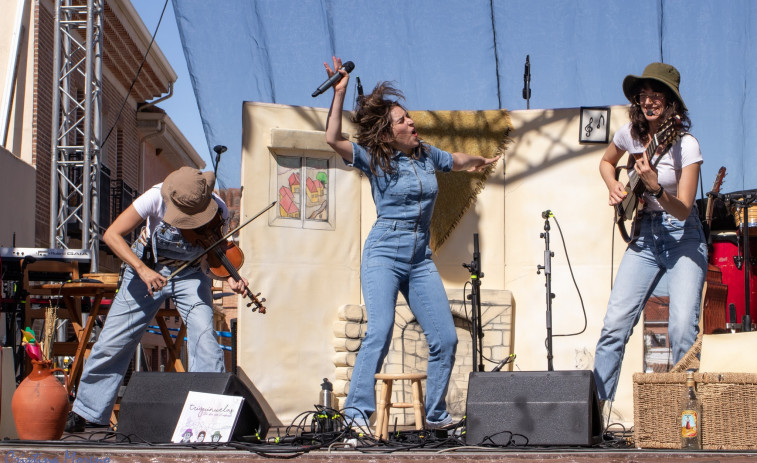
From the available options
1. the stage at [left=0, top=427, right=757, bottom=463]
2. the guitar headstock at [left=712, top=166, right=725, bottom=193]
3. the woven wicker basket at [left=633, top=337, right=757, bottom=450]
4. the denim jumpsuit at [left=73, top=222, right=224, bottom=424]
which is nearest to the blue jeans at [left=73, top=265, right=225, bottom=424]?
the denim jumpsuit at [left=73, top=222, right=224, bottom=424]

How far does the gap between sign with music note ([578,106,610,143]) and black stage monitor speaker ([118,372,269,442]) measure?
14.7 ft

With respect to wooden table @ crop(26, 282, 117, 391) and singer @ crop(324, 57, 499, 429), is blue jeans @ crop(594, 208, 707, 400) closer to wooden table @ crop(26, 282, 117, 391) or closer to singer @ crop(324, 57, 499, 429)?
singer @ crop(324, 57, 499, 429)

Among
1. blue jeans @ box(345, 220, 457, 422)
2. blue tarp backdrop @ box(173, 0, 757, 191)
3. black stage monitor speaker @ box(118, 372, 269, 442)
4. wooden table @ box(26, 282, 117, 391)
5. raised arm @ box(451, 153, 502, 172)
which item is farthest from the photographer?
blue tarp backdrop @ box(173, 0, 757, 191)

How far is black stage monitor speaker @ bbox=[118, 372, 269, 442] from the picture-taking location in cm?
396

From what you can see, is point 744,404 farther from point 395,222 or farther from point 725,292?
point 725,292

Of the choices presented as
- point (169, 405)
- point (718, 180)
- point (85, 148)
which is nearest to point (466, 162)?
point (169, 405)

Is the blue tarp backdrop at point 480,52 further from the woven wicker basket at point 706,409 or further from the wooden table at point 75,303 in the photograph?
the woven wicker basket at point 706,409

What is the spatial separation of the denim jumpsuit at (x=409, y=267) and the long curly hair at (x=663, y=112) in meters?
0.96

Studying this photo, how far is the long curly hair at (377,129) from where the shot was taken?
4.44 metres

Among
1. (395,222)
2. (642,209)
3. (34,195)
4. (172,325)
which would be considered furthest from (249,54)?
(172,325)

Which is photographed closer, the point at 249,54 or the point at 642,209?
the point at 642,209


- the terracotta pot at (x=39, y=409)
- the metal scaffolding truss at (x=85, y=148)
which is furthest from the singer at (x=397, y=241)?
the metal scaffolding truss at (x=85, y=148)

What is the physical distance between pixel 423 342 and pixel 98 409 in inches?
150

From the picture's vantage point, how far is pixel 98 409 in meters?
4.64
